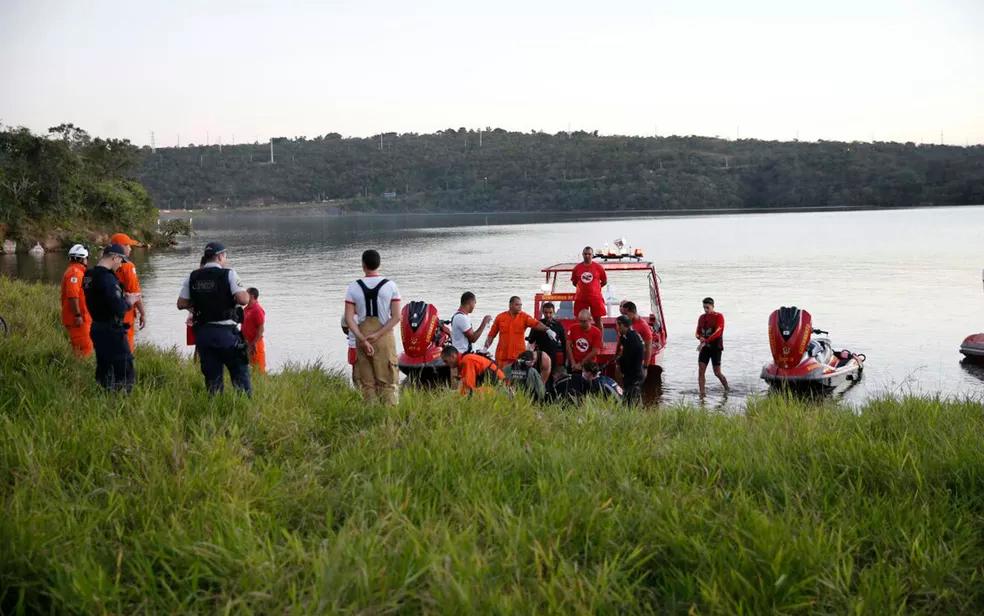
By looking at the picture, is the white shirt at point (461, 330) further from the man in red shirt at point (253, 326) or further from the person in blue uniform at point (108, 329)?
the person in blue uniform at point (108, 329)

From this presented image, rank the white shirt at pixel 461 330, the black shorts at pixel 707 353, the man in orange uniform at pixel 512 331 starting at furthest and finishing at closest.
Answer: the black shorts at pixel 707 353 < the white shirt at pixel 461 330 < the man in orange uniform at pixel 512 331

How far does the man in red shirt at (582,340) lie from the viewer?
13008 millimetres

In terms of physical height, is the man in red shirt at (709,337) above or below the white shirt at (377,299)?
below

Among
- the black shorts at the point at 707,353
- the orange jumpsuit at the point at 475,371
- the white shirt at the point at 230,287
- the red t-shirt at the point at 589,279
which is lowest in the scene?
the black shorts at the point at 707,353

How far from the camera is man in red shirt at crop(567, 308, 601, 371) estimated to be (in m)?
13.0

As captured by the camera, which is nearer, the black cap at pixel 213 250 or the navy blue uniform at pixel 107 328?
the black cap at pixel 213 250

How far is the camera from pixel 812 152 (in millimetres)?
167875

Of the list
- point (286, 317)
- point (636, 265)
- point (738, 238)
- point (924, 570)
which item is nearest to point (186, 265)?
point (286, 317)

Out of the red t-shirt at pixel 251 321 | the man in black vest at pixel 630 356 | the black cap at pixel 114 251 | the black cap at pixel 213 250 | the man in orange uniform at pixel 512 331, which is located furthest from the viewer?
the man in orange uniform at pixel 512 331

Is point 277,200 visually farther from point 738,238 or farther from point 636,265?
point 636,265

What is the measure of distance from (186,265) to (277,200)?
442 ft

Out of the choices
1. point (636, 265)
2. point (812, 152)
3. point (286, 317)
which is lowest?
point (286, 317)

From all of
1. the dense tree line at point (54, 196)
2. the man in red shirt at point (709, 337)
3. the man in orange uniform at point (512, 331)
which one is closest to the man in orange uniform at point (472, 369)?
the man in orange uniform at point (512, 331)

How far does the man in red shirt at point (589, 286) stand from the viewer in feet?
48.3
